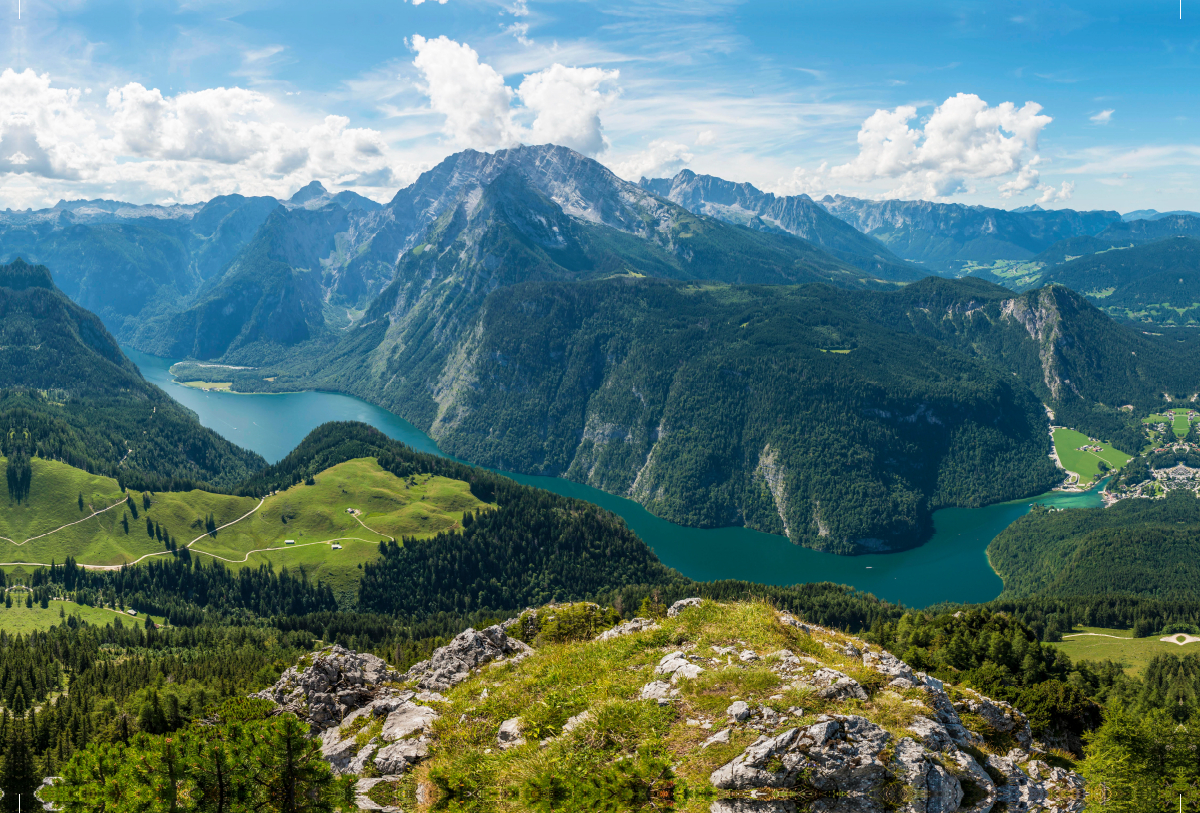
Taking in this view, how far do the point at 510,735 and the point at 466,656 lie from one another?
24.9 metres

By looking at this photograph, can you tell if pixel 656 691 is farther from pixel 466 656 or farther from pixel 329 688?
pixel 329 688

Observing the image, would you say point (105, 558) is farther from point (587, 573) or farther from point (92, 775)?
point (92, 775)

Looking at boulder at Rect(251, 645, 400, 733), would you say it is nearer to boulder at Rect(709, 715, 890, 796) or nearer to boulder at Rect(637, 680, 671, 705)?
boulder at Rect(637, 680, 671, 705)

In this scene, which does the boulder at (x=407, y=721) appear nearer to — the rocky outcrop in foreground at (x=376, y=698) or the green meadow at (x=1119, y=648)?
the rocky outcrop in foreground at (x=376, y=698)

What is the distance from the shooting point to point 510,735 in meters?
32.7

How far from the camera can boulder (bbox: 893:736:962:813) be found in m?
25.0

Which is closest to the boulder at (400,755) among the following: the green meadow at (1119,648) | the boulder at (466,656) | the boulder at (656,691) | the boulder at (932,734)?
the boulder at (656,691)

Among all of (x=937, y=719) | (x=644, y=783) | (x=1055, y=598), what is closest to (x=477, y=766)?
(x=644, y=783)

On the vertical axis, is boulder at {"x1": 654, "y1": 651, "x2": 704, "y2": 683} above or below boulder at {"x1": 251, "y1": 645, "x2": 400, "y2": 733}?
above

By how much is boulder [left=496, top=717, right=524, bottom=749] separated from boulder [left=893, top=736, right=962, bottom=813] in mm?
16304

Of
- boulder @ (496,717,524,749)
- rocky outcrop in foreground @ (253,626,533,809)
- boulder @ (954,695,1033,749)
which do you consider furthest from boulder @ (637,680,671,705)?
boulder @ (954,695,1033,749)

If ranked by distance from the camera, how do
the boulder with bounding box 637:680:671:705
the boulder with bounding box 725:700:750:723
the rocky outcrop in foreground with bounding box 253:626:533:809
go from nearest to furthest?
1. the boulder with bounding box 725:700:750:723
2. the boulder with bounding box 637:680:671:705
3. the rocky outcrop in foreground with bounding box 253:626:533:809

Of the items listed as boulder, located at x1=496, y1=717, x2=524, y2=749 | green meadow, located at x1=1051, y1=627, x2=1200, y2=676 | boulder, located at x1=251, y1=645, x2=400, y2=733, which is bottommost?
green meadow, located at x1=1051, y1=627, x2=1200, y2=676

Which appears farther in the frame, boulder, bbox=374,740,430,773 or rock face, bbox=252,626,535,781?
rock face, bbox=252,626,535,781
